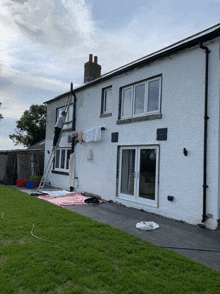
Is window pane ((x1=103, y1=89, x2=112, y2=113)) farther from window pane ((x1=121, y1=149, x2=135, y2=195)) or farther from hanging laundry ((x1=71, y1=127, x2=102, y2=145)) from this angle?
window pane ((x1=121, y1=149, x2=135, y2=195))

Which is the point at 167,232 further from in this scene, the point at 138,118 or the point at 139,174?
the point at 138,118

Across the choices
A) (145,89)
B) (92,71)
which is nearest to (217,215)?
(145,89)

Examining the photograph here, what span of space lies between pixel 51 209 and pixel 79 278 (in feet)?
15.4

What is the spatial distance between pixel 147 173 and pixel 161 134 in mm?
1537

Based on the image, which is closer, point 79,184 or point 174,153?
point 174,153

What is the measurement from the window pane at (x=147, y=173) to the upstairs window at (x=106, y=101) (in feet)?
9.97

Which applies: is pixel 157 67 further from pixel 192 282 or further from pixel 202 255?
pixel 192 282

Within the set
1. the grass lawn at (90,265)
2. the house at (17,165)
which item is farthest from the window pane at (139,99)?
the house at (17,165)

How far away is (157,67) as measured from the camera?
27.3 ft

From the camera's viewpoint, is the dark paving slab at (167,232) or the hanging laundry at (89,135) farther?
the hanging laundry at (89,135)

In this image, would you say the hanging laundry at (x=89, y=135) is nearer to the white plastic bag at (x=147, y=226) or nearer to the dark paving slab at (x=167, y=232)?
the dark paving slab at (x=167, y=232)

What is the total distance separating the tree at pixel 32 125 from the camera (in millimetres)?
36688

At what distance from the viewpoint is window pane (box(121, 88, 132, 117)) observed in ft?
31.2

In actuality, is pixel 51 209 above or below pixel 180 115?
below
